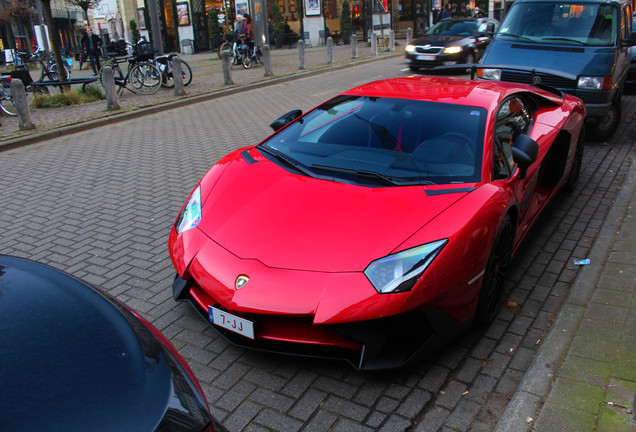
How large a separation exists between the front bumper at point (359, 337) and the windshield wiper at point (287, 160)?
1189 millimetres

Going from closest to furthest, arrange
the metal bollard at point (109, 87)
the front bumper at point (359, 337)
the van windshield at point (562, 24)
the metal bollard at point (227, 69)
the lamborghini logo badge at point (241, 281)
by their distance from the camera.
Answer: the front bumper at point (359, 337)
the lamborghini logo badge at point (241, 281)
the van windshield at point (562, 24)
the metal bollard at point (109, 87)
the metal bollard at point (227, 69)

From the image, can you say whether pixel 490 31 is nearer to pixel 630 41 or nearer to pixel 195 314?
pixel 630 41

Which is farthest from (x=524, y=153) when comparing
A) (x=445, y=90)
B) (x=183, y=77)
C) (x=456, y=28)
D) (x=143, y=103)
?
(x=456, y=28)

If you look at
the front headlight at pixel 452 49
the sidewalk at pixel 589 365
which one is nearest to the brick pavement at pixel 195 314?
the sidewalk at pixel 589 365

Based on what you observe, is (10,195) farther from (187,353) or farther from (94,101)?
(94,101)

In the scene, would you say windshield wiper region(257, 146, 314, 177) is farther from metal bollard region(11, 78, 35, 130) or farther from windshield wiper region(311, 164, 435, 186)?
metal bollard region(11, 78, 35, 130)

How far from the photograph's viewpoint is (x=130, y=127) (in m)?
10.4

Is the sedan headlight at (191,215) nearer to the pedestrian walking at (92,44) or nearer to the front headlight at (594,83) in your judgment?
the front headlight at (594,83)

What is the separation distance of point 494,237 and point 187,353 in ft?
6.34

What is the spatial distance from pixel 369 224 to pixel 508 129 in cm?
164

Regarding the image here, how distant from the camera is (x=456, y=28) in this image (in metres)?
17.2

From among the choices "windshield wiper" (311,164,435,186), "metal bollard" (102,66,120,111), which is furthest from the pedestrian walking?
"windshield wiper" (311,164,435,186)

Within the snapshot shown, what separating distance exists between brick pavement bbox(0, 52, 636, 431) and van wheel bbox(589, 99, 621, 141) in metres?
0.16

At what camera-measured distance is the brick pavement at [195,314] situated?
2850mm
